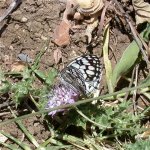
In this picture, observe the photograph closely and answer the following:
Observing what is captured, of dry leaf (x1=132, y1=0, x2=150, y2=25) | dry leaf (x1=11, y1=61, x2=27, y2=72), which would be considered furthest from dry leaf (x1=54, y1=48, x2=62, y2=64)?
dry leaf (x1=132, y1=0, x2=150, y2=25)

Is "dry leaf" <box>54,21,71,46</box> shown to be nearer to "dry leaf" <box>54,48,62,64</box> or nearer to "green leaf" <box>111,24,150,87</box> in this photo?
"dry leaf" <box>54,48,62,64</box>

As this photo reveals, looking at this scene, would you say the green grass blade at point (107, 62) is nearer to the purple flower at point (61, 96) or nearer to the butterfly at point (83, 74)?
the butterfly at point (83, 74)

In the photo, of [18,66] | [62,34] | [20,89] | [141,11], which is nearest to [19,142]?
[20,89]

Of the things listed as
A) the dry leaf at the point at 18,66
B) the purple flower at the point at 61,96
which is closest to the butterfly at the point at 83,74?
the purple flower at the point at 61,96

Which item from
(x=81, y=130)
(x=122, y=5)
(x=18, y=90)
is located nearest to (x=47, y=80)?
(x=18, y=90)

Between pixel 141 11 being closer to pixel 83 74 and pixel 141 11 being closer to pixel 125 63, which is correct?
pixel 125 63
